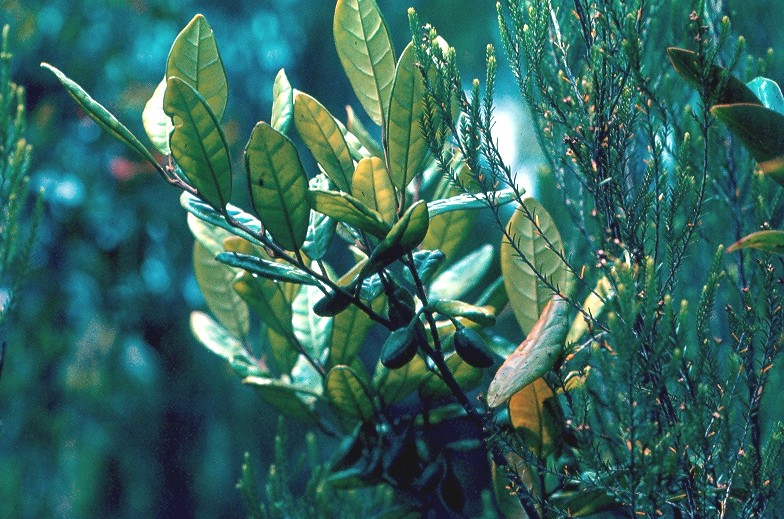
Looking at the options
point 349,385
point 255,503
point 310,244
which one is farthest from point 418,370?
point 255,503

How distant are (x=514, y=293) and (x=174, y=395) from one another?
134 inches

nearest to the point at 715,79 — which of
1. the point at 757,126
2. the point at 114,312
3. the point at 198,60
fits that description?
the point at 757,126

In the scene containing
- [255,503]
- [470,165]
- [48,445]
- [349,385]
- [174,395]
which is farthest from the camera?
[174,395]

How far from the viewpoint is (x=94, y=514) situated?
367 centimetres

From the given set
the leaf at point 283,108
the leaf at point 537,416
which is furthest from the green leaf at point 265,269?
the leaf at point 537,416

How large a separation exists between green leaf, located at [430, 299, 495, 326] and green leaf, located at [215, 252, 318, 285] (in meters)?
0.12

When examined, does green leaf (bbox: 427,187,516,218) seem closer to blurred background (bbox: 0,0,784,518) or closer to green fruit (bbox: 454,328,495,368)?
green fruit (bbox: 454,328,495,368)

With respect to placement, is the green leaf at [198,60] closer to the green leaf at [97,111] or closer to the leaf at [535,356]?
the green leaf at [97,111]

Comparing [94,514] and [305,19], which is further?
[305,19]

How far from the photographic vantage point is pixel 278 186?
2.19 ft

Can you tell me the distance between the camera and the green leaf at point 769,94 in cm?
65

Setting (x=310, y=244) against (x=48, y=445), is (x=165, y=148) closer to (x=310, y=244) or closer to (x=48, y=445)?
(x=310, y=244)

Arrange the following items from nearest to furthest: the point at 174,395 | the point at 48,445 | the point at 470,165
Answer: the point at 470,165 → the point at 48,445 → the point at 174,395

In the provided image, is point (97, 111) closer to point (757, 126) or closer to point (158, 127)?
point (158, 127)
